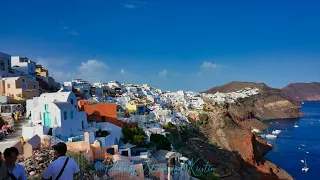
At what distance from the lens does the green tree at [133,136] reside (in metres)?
22.7

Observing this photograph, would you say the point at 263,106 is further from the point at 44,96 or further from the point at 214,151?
the point at 44,96

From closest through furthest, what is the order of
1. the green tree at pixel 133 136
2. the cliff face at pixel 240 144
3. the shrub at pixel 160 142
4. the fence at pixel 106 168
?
1. the fence at pixel 106 168
2. the green tree at pixel 133 136
3. the shrub at pixel 160 142
4. the cliff face at pixel 240 144

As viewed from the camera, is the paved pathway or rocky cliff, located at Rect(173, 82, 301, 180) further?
rocky cliff, located at Rect(173, 82, 301, 180)

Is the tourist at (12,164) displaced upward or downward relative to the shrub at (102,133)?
upward

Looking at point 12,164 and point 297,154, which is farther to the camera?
point 297,154

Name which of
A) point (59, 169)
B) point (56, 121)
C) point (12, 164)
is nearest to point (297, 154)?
Result: point (56, 121)

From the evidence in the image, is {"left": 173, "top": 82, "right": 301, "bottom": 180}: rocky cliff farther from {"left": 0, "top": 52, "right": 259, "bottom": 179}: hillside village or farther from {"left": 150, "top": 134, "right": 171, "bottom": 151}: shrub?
{"left": 0, "top": 52, "right": 259, "bottom": 179}: hillside village

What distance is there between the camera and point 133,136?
22938mm

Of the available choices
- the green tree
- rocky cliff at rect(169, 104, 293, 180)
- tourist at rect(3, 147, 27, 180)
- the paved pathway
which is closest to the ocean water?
rocky cliff at rect(169, 104, 293, 180)

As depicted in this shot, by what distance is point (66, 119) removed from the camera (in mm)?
19359

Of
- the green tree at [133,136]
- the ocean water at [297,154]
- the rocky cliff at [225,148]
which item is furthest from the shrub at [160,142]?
the ocean water at [297,154]

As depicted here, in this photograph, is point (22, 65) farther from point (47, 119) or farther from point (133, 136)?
point (133, 136)

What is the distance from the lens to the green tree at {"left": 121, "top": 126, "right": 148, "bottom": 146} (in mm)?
22734

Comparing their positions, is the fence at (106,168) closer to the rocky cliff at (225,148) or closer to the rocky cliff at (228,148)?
the rocky cliff at (225,148)
